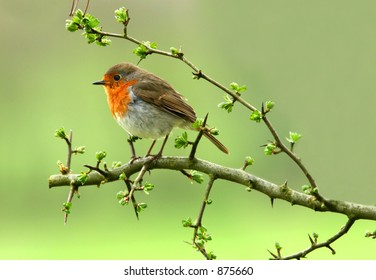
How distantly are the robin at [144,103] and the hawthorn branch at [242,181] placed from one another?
111cm

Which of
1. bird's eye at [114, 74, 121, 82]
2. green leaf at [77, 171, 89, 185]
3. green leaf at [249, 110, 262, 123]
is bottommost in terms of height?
green leaf at [77, 171, 89, 185]

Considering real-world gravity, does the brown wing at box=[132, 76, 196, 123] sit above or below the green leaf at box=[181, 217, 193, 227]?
above

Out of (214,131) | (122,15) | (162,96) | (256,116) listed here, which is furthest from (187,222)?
(162,96)

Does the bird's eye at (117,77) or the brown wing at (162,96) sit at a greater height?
the bird's eye at (117,77)

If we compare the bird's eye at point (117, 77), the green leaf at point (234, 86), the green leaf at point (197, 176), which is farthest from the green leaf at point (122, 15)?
the bird's eye at point (117, 77)

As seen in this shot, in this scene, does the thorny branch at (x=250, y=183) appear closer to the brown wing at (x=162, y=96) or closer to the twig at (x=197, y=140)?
the twig at (x=197, y=140)

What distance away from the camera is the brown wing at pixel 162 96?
3.99m

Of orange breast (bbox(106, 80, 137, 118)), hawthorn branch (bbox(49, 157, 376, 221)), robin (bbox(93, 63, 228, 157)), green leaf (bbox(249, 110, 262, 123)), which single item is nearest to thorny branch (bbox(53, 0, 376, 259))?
hawthorn branch (bbox(49, 157, 376, 221))

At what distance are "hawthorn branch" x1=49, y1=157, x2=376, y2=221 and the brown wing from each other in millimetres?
1128

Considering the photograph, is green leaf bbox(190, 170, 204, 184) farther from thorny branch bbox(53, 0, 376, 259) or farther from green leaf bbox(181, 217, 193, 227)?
green leaf bbox(181, 217, 193, 227)

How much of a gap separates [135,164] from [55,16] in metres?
16.3

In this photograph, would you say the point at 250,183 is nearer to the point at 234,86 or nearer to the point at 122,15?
the point at 234,86

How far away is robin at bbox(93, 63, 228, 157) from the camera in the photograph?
3.98 metres

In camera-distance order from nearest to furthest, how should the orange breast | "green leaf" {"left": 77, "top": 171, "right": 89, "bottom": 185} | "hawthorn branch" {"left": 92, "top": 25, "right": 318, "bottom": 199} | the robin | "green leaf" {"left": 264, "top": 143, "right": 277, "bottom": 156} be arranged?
"hawthorn branch" {"left": 92, "top": 25, "right": 318, "bottom": 199} < "green leaf" {"left": 264, "top": 143, "right": 277, "bottom": 156} < "green leaf" {"left": 77, "top": 171, "right": 89, "bottom": 185} < the robin < the orange breast
